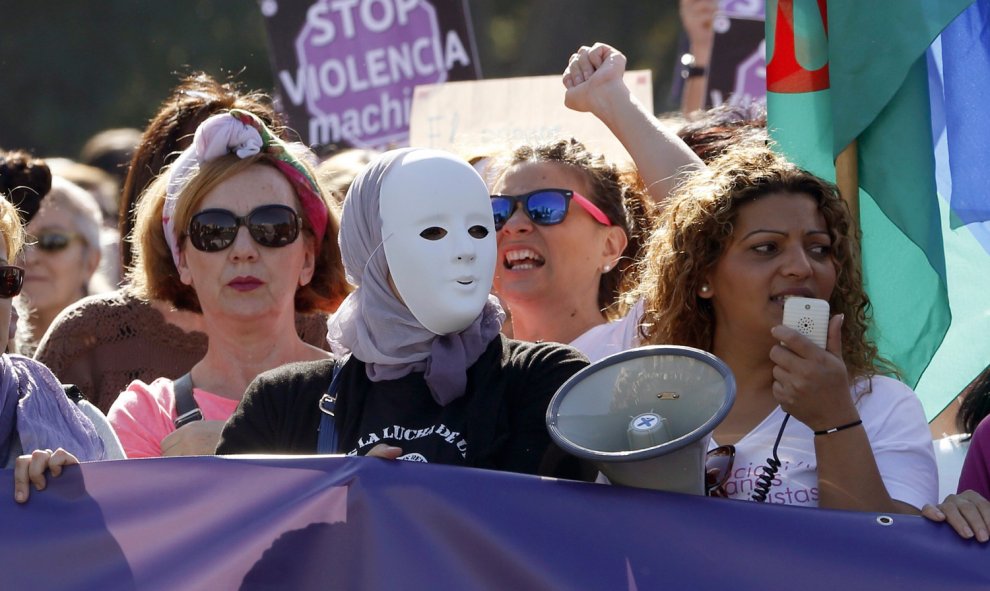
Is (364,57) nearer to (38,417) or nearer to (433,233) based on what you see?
(433,233)

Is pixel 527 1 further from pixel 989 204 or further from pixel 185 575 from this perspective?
pixel 185 575

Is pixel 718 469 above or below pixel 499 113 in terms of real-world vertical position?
below

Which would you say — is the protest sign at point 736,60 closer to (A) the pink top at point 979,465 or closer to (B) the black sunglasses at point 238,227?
(B) the black sunglasses at point 238,227

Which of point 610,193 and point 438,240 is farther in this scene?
point 610,193

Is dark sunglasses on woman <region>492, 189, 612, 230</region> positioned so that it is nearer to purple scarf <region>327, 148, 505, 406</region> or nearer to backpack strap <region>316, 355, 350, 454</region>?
purple scarf <region>327, 148, 505, 406</region>

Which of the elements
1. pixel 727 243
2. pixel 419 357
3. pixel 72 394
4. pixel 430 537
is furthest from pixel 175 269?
pixel 430 537

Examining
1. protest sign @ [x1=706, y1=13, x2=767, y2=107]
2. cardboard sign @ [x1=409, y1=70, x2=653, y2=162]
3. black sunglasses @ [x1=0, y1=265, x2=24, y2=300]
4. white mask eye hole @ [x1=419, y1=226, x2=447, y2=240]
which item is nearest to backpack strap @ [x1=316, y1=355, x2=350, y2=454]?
white mask eye hole @ [x1=419, y1=226, x2=447, y2=240]

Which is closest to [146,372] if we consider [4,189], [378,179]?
[4,189]

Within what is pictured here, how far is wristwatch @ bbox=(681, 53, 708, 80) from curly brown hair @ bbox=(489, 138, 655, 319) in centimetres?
180

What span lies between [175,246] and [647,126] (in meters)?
1.25

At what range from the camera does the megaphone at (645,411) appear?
107 inches

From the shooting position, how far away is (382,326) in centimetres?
321

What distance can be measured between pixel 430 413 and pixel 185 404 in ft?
3.34

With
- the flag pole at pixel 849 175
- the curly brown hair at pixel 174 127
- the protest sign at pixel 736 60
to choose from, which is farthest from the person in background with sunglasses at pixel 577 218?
the protest sign at pixel 736 60
